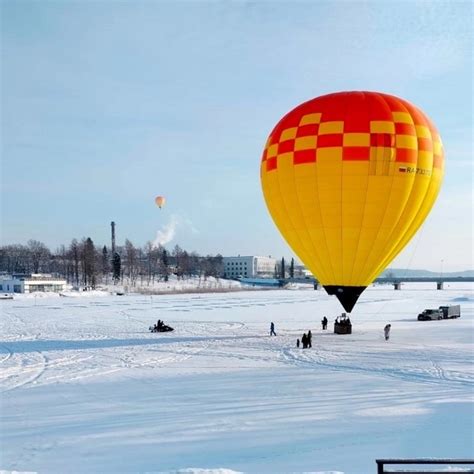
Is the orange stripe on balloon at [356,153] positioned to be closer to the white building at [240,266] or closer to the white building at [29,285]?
the white building at [29,285]

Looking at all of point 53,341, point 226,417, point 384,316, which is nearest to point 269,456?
point 226,417

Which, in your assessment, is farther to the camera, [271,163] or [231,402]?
[271,163]

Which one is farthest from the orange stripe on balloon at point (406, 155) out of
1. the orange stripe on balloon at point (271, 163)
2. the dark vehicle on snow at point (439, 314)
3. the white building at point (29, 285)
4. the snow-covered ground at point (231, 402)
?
the white building at point (29, 285)

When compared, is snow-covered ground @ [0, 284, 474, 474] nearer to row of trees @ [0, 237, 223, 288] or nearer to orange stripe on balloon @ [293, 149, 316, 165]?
orange stripe on balloon @ [293, 149, 316, 165]

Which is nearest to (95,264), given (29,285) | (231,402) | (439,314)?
(29,285)

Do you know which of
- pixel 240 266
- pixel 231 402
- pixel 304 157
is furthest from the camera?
pixel 240 266

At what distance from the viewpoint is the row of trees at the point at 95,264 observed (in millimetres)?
102688

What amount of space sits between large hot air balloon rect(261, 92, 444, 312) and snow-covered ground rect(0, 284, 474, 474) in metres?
3.98

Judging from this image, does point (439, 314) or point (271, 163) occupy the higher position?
point (271, 163)

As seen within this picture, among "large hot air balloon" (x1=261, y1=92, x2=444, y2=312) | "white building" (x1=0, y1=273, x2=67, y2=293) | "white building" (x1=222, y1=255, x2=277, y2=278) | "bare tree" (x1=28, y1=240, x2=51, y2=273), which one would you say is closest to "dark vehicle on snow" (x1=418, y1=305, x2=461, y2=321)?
"large hot air balloon" (x1=261, y1=92, x2=444, y2=312)

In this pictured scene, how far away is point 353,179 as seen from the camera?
872 inches

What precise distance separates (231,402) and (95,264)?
91829 millimetres

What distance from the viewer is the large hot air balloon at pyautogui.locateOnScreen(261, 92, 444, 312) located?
2217cm

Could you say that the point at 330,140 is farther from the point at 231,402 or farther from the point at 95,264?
the point at 95,264
